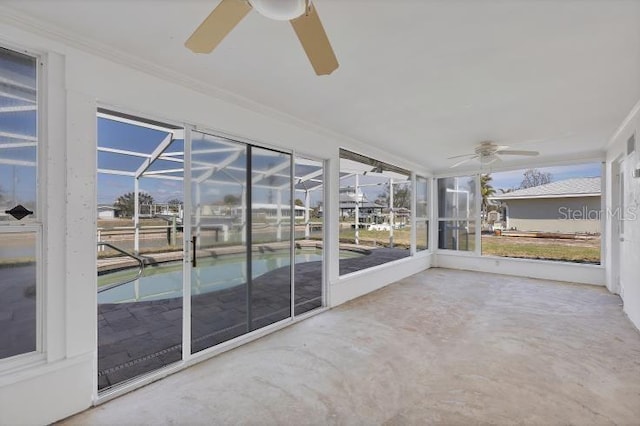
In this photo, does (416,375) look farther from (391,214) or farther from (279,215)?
(391,214)

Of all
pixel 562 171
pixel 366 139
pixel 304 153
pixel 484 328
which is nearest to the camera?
pixel 484 328

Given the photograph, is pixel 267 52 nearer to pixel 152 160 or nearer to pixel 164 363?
pixel 164 363

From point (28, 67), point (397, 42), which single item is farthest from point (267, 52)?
point (28, 67)

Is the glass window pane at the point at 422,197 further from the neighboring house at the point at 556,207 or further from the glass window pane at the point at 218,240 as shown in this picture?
the glass window pane at the point at 218,240

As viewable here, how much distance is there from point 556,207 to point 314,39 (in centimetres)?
925

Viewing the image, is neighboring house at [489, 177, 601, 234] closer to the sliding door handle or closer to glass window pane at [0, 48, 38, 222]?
the sliding door handle

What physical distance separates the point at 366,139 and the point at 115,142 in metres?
3.41

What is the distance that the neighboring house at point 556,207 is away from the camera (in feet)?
20.9

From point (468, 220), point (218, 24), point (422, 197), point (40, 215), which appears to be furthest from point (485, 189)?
point (40, 215)

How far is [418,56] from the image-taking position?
6.72ft

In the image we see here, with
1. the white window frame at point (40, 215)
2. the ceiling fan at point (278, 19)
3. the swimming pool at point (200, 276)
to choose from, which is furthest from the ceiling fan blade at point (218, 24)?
the swimming pool at point (200, 276)

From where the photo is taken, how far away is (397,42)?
188 cm

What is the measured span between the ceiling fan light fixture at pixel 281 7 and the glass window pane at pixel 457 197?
6.55 meters

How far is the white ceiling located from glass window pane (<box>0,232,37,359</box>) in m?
1.34
